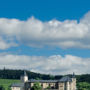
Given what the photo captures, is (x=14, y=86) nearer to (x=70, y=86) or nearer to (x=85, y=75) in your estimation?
(x=70, y=86)

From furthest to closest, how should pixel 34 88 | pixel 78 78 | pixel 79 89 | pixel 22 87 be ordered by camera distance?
pixel 78 78 → pixel 79 89 → pixel 22 87 → pixel 34 88

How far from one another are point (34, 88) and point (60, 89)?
10844mm

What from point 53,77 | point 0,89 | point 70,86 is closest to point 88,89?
point 70,86

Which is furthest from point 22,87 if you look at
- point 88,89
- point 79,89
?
point 88,89

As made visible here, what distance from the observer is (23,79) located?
114 metres

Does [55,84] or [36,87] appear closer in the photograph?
[36,87]

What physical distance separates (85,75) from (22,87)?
81.7m

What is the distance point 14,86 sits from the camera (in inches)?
4466

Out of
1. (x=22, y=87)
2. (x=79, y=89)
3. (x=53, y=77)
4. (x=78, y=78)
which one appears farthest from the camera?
(x=53, y=77)

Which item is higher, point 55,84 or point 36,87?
point 55,84

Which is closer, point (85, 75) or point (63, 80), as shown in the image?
point (63, 80)

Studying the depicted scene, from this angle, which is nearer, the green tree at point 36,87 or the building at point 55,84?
the green tree at point 36,87

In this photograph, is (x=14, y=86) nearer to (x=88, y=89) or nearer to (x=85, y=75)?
(x=88, y=89)

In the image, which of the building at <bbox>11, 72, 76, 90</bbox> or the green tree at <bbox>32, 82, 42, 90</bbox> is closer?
the green tree at <bbox>32, 82, 42, 90</bbox>
